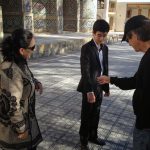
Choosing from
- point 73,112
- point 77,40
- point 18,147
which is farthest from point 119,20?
point 18,147

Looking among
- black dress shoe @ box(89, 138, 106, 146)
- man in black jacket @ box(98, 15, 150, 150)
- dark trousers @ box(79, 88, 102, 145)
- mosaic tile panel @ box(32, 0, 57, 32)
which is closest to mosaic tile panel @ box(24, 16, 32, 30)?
mosaic tile panel @ box(32, 0, 57, 32)

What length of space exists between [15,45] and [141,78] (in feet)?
3.68

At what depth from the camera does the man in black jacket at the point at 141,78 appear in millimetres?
2266

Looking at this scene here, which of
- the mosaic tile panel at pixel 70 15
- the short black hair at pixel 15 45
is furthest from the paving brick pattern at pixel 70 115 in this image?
the mosaic tile panel at pixel 70 15

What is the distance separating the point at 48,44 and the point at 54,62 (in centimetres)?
165

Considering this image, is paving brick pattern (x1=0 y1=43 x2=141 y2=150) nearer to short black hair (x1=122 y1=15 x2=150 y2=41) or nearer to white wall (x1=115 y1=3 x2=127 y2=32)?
short black hair (x1=122 y1=15 x2=150 y2=41)

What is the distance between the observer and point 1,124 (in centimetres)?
258

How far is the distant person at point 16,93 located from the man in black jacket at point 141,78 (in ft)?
2.98

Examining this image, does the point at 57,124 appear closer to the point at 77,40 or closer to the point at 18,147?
the point at 18,147

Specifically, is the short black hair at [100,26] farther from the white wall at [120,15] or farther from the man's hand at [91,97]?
the white wall at [120,15]

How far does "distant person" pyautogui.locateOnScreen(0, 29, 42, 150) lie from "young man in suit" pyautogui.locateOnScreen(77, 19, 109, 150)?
108 centimetres

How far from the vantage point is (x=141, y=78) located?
7.57 ft

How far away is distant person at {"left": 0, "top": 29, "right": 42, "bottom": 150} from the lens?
2.41 m

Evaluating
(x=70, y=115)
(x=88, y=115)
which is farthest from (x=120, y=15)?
(x=88, y=115)
